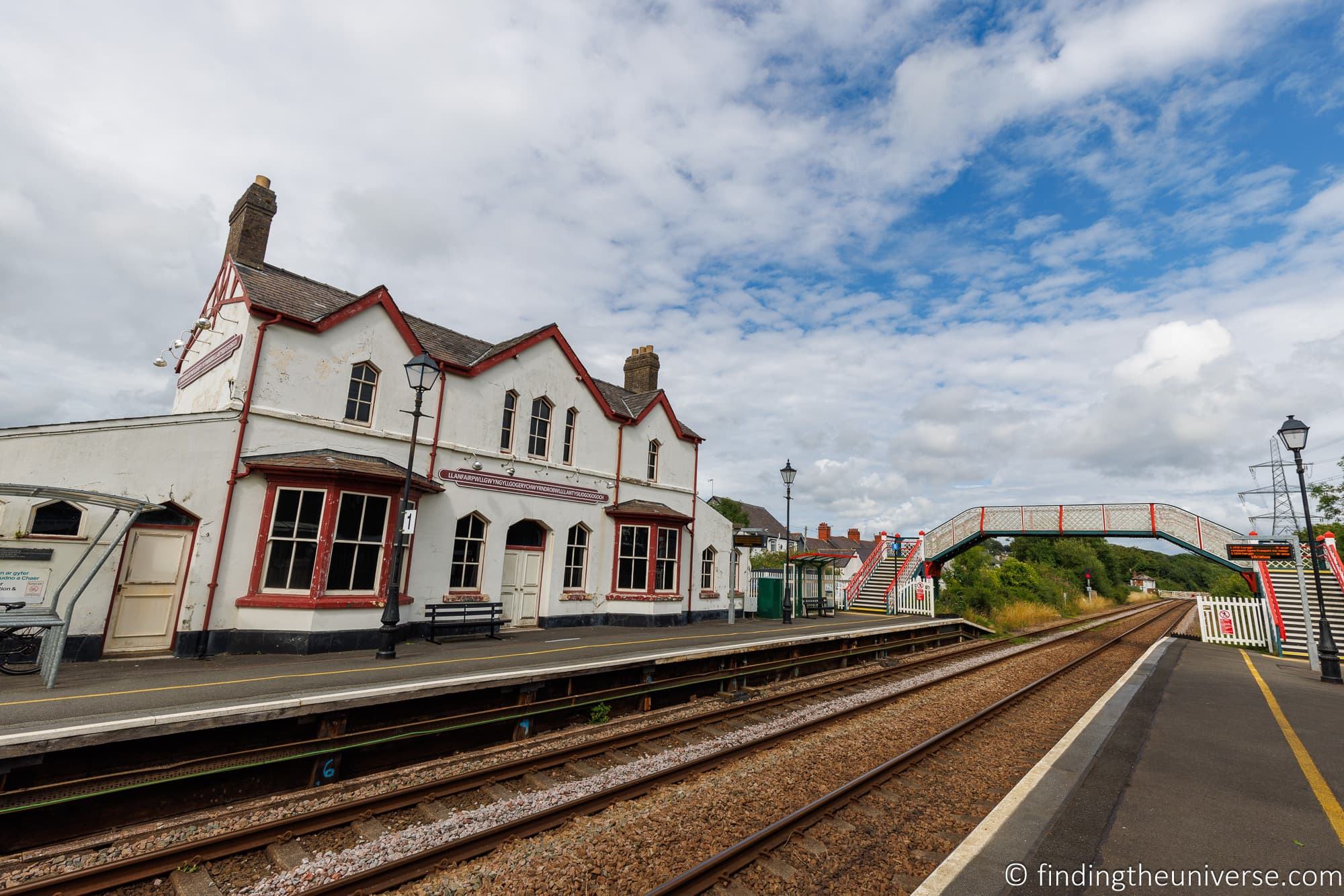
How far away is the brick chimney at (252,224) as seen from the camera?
14477 mm

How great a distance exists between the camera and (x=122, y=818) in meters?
5.81

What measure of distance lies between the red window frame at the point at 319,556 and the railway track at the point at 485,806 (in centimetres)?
646

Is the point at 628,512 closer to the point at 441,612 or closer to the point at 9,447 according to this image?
the point at 441,612

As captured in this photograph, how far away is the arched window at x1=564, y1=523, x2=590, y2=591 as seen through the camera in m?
18.0

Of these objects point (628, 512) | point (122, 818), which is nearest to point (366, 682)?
point (122, 818)

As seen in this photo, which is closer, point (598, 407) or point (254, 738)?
point (254, 738)

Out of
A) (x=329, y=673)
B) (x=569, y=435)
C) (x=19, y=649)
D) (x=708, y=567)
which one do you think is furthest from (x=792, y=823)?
(x=708, y=567)

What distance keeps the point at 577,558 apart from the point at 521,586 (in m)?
2.05

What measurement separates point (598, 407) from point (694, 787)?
14.1m

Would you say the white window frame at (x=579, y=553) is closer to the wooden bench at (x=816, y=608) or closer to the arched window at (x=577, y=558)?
the arched window at (x=577, y=558)

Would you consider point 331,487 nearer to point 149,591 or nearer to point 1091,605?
point 149,591

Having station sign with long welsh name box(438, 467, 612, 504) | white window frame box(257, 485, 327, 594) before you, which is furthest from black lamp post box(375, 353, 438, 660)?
→ station sign with long welsh name box(438, 467, 612, 504)

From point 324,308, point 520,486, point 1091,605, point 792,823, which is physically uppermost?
point 324,308

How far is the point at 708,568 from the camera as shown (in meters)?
22.1
